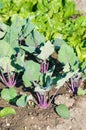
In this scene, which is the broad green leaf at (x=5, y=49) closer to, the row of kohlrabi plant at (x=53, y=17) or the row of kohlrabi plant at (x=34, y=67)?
the row of kohlrabi plant at (x=34, y=67)

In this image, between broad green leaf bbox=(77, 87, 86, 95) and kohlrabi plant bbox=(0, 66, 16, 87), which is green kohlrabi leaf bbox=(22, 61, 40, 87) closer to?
kohlrabi plant bbox=(0, 66, 16, 87)

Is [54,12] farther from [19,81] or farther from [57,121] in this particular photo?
[57,121]

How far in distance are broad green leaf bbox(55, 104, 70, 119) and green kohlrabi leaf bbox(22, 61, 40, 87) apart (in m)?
0.31

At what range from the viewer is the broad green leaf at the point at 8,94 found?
10.9ft

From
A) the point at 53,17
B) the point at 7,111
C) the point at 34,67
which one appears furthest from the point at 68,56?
the point at 53,17

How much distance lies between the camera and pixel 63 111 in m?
3.18

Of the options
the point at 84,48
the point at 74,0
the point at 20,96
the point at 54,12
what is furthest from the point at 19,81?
the point at 74,0

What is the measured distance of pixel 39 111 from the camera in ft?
10.8

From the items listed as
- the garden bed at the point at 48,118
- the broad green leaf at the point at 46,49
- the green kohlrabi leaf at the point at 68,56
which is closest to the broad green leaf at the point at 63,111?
the garden bed at the point at 48,118

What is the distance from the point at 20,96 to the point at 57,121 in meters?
0.43

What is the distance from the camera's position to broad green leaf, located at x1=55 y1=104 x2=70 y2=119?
3.16 metres

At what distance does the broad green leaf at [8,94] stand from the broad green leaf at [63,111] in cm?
41

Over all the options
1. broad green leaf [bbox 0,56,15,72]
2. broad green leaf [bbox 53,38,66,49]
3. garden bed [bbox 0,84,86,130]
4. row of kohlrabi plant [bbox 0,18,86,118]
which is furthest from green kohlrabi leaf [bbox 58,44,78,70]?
broad green leaf [bbox 0,56,15,72]

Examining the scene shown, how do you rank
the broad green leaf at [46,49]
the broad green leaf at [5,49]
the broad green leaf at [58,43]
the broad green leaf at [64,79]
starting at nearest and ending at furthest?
the broad green leaf at [64,79] < the broad green leaf at [46,49] < the broad green leaf at [5,49] < the broad green leaf at [58,43]
